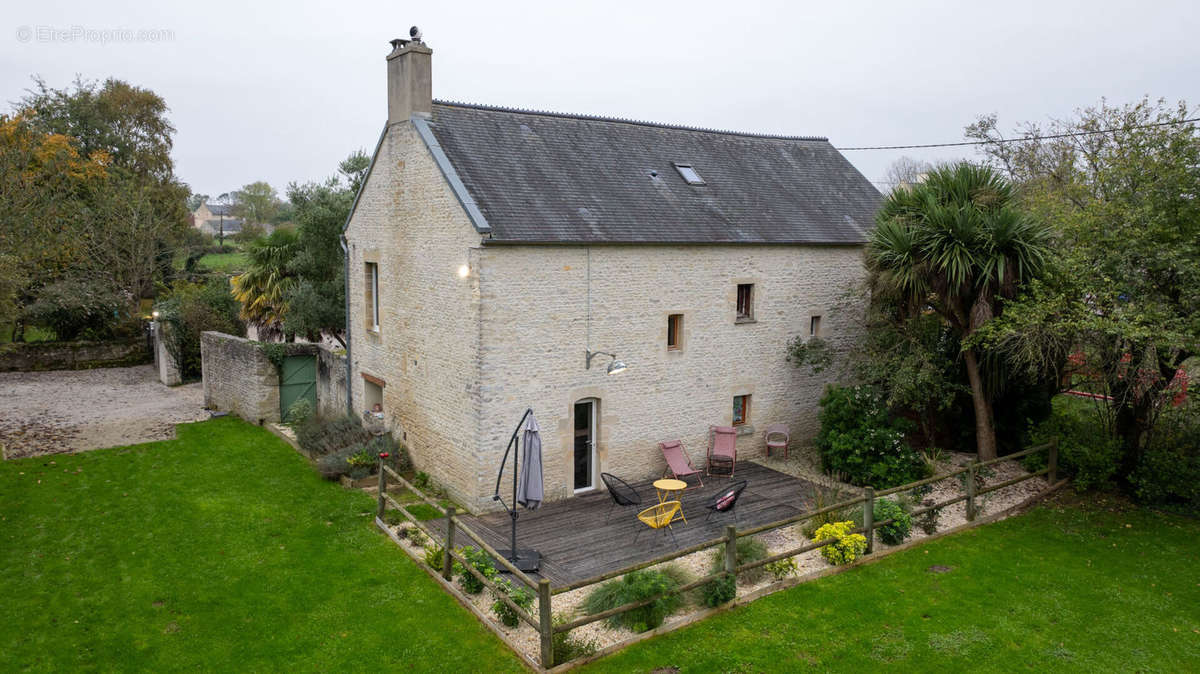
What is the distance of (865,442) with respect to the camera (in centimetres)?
1475

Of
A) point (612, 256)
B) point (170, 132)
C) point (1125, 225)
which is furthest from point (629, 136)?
point (170, 132)

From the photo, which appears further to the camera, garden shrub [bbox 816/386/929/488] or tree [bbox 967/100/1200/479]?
garden shrub [bbox 816/386/929/488]

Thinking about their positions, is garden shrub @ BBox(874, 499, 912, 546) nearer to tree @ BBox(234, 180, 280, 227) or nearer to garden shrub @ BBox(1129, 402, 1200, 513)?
garden shrub @ BBox(1129, 402, 1200, 513)

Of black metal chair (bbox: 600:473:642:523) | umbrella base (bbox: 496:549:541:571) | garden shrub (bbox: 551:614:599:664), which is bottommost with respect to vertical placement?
garden shrub (bbox: 551:614:599:664)

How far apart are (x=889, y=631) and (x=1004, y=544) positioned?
4082 mm

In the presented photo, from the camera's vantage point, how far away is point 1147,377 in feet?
41.7

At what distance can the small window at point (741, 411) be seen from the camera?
1655 cm

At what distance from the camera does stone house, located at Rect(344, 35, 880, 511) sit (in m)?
13.1

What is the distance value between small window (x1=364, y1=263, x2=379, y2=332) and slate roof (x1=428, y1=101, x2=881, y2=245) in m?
4.34

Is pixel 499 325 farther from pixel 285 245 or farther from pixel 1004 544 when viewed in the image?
pixel 285 245

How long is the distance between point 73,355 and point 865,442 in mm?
28666

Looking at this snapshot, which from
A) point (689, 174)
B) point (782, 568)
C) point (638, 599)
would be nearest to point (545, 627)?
point (638, 599)

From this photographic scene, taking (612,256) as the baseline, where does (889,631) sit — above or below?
below

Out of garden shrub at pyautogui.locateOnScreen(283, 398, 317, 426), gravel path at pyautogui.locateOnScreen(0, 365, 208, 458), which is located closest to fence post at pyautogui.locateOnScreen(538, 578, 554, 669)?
garden shrub at pyautogui.locateOnScreen(283, 398, 317, 426)
